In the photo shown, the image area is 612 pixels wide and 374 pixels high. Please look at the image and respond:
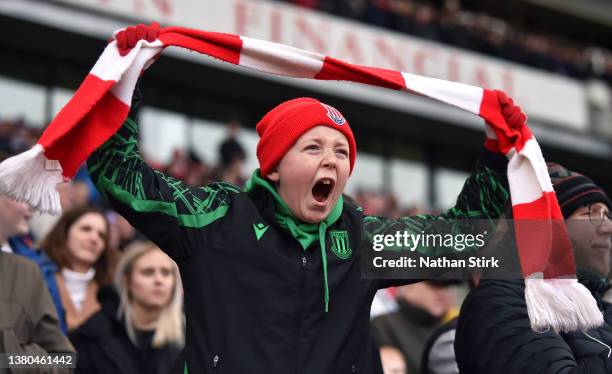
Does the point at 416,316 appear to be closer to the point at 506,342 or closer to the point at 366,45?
the point at 506,342

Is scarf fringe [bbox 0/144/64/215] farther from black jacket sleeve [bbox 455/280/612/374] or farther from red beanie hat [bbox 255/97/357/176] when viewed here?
black jacket sleeve [bbox 455/280/612/374]

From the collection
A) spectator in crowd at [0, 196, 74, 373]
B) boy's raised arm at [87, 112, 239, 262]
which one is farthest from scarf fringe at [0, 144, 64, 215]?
spectator in crowd at [0, 196, 74, 373]

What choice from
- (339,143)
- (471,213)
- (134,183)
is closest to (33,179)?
(134,183)

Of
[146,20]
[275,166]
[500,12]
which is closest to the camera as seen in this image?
[275,166]

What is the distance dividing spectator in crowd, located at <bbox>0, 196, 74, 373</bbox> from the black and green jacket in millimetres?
975

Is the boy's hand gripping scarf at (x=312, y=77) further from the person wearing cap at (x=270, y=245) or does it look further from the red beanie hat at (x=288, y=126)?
the red beanie hat at (x=288, y=126)

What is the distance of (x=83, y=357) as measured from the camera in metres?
4.66

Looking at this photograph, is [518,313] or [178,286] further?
A: [178,286]

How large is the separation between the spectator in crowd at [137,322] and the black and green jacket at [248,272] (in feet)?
5.72

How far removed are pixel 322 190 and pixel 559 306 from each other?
0.83 meters

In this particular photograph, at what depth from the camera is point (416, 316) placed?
5.41 metres

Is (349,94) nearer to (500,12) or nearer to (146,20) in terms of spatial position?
(146,20)

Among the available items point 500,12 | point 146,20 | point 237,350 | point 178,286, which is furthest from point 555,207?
point 500,12

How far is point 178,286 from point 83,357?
1016 mm
